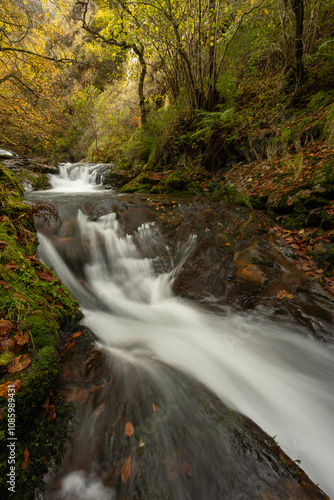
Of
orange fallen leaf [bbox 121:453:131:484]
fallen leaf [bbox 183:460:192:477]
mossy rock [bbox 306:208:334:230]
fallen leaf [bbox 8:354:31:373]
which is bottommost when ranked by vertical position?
fallen leaf [bbox 183:460:192:477]

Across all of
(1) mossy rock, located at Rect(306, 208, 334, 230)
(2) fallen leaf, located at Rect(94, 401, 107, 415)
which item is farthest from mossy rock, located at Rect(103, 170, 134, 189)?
(2) fallen leaf, located at Rect(94, 401, 107, 415)

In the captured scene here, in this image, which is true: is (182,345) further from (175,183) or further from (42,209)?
(175,183)


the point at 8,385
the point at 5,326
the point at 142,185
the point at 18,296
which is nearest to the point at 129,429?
the point at 8,385

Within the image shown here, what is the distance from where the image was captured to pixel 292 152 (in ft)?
16.5

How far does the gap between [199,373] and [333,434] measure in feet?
4.08

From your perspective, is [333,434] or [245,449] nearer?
[245,449]

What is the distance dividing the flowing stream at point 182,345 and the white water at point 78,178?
6253 millimetres

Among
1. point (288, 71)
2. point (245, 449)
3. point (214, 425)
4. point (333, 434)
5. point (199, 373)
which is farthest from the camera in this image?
point (288, 71)

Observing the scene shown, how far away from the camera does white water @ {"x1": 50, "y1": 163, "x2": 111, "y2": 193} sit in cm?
993

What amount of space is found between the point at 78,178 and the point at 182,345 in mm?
10757

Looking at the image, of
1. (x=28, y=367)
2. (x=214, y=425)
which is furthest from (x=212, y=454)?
(x=28, y=367)

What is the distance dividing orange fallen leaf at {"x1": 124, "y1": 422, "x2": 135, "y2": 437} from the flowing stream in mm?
235

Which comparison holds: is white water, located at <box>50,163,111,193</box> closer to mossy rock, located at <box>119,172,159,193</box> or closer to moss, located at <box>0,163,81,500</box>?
mossy rock, located at <box>119,172,159,193</box>

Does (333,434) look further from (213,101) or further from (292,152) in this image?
(213,101)
